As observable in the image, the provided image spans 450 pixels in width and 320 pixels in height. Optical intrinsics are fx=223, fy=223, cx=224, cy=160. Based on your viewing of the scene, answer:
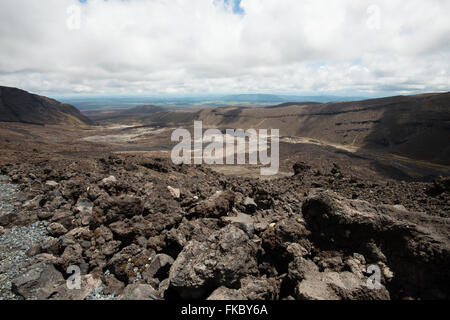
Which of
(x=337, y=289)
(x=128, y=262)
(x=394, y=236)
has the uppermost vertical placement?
(x=394, y=236)

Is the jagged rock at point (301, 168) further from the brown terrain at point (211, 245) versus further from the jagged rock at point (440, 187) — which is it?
the brown terrain at point (211, 245)

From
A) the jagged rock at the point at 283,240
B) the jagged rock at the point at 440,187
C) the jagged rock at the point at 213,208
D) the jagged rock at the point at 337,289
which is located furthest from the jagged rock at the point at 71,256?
the jagged rock at the point at 440,187

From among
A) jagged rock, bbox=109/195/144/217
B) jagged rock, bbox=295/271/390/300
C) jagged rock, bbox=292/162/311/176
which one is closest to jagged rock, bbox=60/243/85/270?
jagged rock, bbox=109/195/144/217

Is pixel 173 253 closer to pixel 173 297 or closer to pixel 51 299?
pixel 173 297

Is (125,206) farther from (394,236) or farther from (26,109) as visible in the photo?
(26,109)

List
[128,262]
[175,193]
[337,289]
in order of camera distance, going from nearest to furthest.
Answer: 1. [337,289]
2. [128,262]
3. [175,193]

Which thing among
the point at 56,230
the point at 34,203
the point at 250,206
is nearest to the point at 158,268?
the point at 56,230
